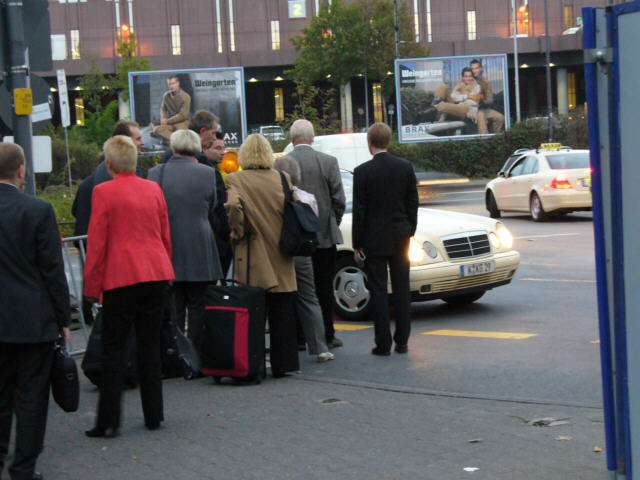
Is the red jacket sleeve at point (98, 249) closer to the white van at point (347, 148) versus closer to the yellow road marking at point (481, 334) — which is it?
the yellow road marking at point (481, 334)

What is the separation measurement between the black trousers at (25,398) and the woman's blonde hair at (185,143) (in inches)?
104

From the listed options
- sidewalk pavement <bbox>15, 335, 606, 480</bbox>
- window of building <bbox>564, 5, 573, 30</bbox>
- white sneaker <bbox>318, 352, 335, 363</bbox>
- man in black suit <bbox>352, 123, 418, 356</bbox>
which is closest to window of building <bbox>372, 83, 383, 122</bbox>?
window of building <bbox>564, 5, 573, 30</bbox>

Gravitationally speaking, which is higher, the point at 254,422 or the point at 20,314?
the point at 20,314

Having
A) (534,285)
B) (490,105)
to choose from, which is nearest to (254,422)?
A: (534,285)

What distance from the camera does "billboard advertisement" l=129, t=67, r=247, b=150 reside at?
111ft

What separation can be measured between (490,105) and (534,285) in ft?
109

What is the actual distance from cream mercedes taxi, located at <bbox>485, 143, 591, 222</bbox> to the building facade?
57.6 meters

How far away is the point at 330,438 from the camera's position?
18.9 ft

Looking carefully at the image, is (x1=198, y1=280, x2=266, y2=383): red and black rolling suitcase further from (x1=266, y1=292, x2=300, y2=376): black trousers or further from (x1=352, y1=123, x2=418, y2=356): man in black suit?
(x1=352, y1=123, x2=418, y2=356): man in black suit

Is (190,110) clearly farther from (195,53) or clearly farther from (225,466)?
(195,53)

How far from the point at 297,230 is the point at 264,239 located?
266 mm

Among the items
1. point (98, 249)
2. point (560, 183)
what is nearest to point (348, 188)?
point (98, 249)

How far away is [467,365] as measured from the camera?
7.93 m

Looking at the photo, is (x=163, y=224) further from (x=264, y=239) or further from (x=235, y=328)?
(x=264, y=239)
